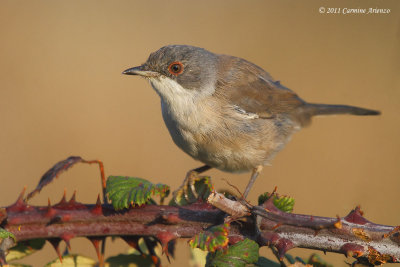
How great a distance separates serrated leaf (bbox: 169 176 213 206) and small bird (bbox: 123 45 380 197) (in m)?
0.97

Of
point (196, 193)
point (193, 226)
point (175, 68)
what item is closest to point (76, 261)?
point (193, 226)

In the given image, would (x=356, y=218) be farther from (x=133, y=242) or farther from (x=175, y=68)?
(x=175, y=68)

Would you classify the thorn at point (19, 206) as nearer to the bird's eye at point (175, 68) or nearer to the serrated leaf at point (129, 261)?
the serrated leaf at point (129, 261)

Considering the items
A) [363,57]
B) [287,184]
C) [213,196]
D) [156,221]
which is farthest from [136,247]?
[363,57]

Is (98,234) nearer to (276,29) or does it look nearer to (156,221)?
(156,221)

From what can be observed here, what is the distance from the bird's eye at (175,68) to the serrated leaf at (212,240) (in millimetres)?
2069

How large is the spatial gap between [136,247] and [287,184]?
350 cm

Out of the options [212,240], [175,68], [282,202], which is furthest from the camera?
[175,68]

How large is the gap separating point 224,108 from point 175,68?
48 centimetres

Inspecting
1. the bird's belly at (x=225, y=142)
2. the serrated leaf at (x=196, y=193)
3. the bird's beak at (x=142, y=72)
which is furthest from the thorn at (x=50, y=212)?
the bird's beak at (x=142, y=72)

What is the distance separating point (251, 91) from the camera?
3.49 m

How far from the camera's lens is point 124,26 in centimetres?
649

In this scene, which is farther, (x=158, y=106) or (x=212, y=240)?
(x=158, y=106)

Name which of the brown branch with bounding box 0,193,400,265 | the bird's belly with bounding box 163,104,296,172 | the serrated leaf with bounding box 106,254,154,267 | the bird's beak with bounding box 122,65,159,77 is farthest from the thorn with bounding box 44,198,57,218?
the bird's beak with bounding box 122,65,159,77
